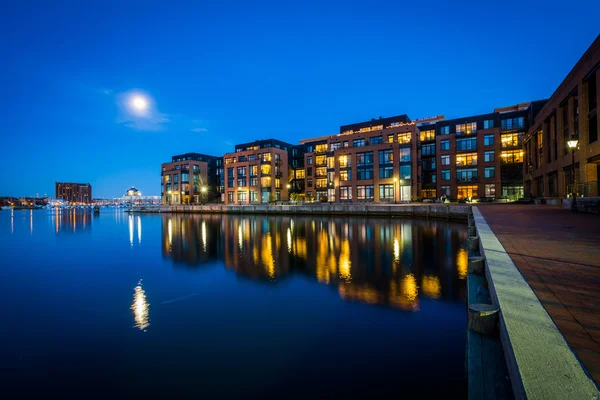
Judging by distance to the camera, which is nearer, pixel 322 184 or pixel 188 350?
pixel 188 350

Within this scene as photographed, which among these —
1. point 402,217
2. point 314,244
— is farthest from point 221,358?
point 402,217

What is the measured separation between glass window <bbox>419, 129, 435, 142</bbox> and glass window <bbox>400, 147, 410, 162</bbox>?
41.6ft

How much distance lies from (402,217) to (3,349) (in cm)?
3955

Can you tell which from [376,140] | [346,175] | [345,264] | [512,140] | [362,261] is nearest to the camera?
[345,264]

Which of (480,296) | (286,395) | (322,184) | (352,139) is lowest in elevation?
(286,395)

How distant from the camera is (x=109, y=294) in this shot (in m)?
11.0

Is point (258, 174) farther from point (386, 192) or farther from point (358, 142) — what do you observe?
point (386, 192)

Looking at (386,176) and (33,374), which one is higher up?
(386,176)

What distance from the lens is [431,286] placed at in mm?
10523

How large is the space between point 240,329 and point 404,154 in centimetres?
5750

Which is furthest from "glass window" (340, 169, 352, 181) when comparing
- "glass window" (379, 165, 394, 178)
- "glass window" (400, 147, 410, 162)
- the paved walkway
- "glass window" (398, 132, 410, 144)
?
the paved walkway

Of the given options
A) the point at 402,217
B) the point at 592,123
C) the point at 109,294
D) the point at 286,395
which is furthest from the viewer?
the point at 402,217

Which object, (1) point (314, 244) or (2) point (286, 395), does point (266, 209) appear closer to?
(1) point (314, 244)

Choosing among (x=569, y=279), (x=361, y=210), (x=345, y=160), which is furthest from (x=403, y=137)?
(x=569, y=279)
